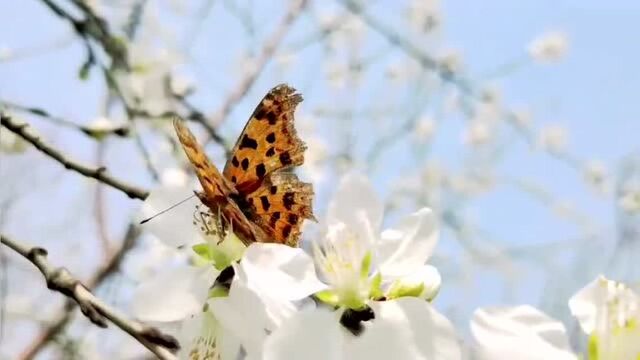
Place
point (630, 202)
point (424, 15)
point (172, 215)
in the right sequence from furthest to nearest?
point (424, 15), point (630, 202), point (172, 215)

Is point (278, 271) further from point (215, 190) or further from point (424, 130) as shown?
point (424, 130)

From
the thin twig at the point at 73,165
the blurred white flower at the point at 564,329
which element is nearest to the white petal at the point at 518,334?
the blurred white flower at the point at 564,329

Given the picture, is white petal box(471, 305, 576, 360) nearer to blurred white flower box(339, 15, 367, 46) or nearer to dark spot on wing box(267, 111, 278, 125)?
dark spot on wing box(267, 111, 278, 125)

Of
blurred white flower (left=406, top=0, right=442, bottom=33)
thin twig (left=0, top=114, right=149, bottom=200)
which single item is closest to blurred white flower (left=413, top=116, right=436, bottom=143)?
blurred white flower (left=406, top=0, right=442, bottom=33)

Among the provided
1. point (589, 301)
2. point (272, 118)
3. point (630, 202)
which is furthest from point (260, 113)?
point (630, 202)

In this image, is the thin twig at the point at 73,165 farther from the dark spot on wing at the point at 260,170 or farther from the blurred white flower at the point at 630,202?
the blurred white flower at the point at 630,202

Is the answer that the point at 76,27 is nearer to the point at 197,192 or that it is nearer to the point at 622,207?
the point at 197,192

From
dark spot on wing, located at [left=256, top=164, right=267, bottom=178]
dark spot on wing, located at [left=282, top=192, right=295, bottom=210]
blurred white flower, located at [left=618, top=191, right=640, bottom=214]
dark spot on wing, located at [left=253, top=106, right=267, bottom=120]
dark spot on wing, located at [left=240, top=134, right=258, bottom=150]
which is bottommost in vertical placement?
dark spot on wing, located at [left=282, top=192, right=295, bottom=210]
